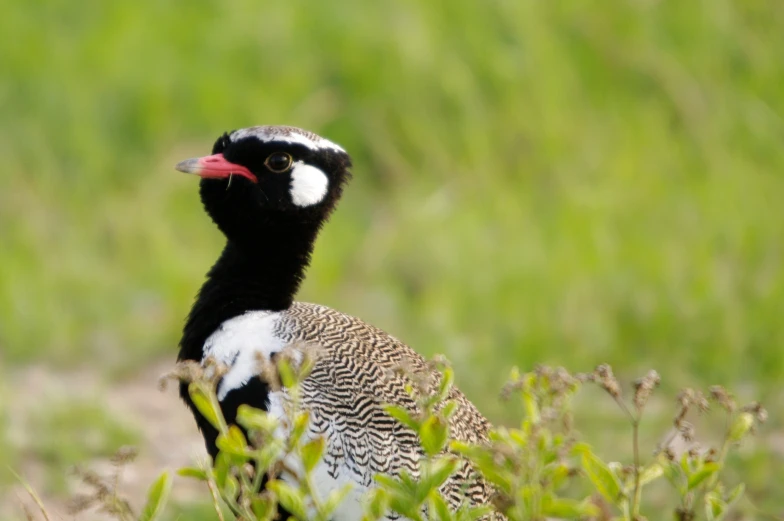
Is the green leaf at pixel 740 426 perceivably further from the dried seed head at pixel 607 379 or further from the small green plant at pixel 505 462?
the dried seed head at pixel 607 379

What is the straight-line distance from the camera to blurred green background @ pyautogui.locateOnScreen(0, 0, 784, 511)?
436 cm

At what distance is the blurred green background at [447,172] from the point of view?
14.3 feet

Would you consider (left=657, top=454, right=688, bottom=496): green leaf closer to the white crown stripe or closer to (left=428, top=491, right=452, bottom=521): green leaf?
(left=428, top=491, right=452, bottom=521): green leaf

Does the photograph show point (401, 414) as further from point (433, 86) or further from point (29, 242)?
point (433, 86)

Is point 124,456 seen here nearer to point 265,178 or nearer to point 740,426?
point 740,426

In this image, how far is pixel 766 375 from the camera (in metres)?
4.08

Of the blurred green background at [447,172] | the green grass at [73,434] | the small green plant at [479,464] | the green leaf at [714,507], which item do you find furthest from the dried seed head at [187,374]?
the blurred green background at [447,172]

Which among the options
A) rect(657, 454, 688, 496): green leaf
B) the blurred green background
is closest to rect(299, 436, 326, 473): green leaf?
rect(657, 454, 688, 496): green leaf

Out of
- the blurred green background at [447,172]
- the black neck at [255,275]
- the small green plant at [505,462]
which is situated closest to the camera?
the small green plant at [505,462]

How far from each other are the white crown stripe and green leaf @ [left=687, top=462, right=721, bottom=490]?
1410mm

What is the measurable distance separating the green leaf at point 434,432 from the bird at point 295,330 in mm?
671

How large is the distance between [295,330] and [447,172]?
106 inches

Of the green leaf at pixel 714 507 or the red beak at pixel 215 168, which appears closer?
the green leaf at pixel 714 507

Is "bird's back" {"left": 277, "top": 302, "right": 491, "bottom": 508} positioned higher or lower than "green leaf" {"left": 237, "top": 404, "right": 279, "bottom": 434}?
higher
